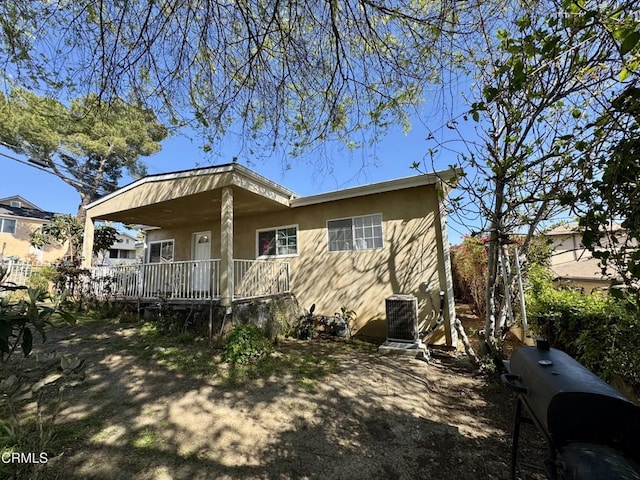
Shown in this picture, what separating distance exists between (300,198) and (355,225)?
5.80ft

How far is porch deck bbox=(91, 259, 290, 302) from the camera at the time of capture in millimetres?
6672

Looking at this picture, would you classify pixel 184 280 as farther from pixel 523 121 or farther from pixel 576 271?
pixel 576 271

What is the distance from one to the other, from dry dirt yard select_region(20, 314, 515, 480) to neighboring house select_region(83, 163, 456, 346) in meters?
1.88

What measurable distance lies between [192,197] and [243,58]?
453cm

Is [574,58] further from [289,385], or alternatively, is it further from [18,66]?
[18,66]

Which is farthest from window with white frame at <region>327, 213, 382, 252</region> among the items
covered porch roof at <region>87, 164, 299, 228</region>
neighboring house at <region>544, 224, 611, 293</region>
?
neighboring house at <region>544, 224, 611, 293</region>

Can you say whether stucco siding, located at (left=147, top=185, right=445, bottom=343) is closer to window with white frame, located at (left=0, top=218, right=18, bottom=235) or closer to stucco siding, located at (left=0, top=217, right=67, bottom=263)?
stucco siding, located at (left=0, top=217, right=67, bottom=263)

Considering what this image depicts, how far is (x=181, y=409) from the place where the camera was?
10.6 feet

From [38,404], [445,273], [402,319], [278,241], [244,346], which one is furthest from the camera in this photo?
[278,241]

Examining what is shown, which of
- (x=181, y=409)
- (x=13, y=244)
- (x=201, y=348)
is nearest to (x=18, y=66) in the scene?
(x=181, y=409)

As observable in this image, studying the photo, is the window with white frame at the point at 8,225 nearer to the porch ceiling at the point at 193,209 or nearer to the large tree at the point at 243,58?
the porch ceiling at the point at 193,209

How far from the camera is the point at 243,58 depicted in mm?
3018

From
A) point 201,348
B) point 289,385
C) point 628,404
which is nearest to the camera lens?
point 628,404

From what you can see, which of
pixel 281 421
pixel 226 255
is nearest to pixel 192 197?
pixel 226 255
